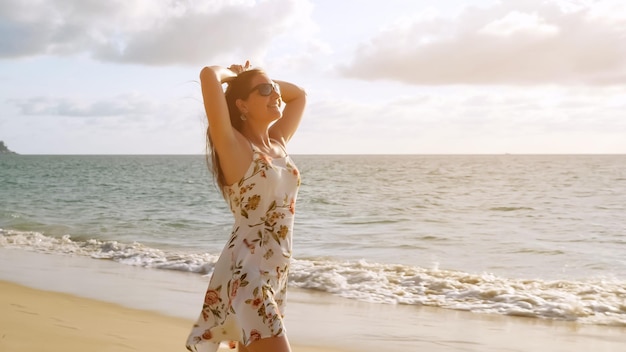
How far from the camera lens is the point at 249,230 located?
350cm

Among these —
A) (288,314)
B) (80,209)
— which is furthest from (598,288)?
(80,209)

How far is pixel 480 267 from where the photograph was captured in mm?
12648

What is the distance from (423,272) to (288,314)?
3895 mm

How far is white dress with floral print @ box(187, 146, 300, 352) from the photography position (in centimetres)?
339

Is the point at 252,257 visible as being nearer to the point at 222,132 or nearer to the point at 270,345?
the point at 270,345

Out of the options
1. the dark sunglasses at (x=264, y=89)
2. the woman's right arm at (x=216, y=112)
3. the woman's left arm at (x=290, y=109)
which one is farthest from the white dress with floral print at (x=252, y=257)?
the woman's left arm at (x=290, y=109)

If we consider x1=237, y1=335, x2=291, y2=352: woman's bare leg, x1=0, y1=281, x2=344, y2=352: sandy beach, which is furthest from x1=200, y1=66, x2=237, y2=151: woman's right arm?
x1=0, y1=281, x2=344, y2=352: sandy beach

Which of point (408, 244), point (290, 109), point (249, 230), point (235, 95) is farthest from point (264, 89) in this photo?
point (408, 244)

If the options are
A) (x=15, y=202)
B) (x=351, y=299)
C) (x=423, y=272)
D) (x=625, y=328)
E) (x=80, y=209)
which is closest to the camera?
(x=625, y=328)

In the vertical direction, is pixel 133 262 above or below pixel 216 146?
below

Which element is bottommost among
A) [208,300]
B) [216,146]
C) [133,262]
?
[133,262]

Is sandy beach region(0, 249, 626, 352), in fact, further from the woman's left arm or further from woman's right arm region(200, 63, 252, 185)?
woman's right arm region(200, 63, 252, 185)

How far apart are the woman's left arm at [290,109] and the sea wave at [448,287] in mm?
5286

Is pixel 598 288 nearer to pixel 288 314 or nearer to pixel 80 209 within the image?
pixel 288 314
